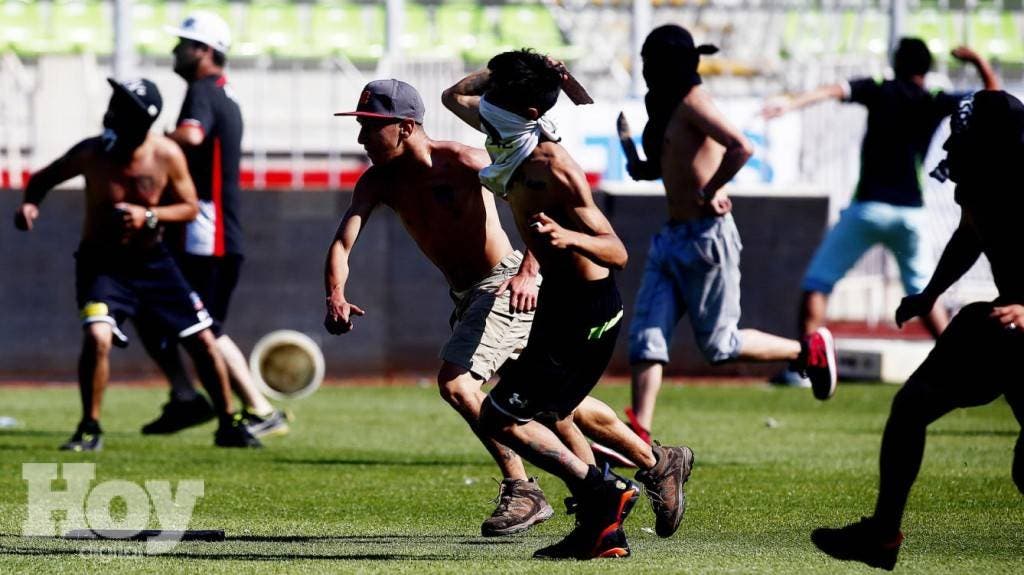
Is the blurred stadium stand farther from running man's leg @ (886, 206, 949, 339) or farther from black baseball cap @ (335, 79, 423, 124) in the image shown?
black baseball cap @ (335, 79, 423, 124)

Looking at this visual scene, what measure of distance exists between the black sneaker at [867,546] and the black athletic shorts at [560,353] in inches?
40.9

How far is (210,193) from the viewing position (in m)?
10.7

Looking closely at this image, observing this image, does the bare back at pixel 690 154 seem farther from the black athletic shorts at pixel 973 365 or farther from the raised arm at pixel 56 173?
the raised arm at pixel 56 173

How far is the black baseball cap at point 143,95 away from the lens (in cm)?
961

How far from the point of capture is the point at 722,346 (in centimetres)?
866

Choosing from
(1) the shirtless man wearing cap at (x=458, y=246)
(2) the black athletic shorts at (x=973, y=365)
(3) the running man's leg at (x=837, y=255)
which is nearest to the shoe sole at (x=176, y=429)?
(1) the shirtless man wearing cap at (x=458, y=246)

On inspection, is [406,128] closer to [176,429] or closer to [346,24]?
[176,429]

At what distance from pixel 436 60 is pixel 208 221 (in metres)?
5.34

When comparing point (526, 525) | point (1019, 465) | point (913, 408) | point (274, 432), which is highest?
point (913, 408)

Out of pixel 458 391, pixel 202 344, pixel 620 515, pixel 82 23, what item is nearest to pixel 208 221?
pixel 202 344

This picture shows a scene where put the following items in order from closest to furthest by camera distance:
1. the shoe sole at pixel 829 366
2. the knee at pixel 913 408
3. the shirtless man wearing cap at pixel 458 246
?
the knee at pixel 913 408 → the shirtless man wearing cap at pixel 458 246 → the shoe sole at pixel 829 366

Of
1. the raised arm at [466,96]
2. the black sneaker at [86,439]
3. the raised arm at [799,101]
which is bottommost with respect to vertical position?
the black sneaker at [86,439]

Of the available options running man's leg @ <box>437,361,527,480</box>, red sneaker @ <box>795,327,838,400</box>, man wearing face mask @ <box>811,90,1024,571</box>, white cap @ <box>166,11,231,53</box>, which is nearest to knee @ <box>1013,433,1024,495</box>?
man wearing face mask @ <box>811,90,1024,571</box>

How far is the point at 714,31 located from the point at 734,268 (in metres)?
11.3
